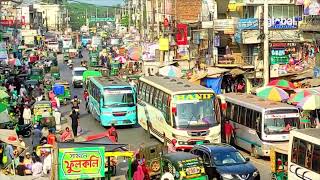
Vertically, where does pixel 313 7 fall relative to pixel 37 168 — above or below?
above

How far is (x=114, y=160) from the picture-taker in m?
23.3

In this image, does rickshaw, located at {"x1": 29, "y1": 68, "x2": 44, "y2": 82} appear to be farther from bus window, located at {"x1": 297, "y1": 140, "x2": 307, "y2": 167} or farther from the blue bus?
bus window, located at {"x1": 297, "y1": 140, "x2": 307, "y2": 167}

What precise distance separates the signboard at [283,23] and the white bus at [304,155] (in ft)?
93.5

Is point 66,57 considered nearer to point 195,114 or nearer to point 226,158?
point 195,114

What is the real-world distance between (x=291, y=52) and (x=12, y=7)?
8909 cm

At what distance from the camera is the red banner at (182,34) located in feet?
200

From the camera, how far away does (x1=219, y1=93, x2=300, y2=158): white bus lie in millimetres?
25188

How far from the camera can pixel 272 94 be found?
1184 inches

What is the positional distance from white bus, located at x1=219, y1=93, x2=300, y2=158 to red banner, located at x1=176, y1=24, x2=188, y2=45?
1330 inches

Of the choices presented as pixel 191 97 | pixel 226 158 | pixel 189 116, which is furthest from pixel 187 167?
pixel 191 97

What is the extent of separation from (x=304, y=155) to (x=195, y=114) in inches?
→ 351

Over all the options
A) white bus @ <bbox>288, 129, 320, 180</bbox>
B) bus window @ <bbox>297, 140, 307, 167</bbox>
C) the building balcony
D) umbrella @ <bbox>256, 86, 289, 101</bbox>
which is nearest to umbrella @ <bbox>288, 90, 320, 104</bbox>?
umbrella @ <bbox>256, 86, 289, 101</bbox>

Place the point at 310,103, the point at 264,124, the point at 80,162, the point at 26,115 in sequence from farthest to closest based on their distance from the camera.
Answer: the point at 26,115 < the point at 310,103 < the point at 264,124 < the point at 80,162

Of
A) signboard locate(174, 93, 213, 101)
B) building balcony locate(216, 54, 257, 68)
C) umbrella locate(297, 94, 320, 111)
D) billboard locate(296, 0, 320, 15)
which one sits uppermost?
billboard locate(296, 0, 320, 15)
